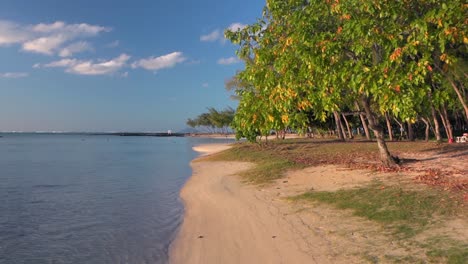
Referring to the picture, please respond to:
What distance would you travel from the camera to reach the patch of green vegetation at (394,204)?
8.05 meters

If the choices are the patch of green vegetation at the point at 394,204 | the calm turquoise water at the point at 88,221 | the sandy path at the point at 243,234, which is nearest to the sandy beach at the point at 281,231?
the sandy path at the point at 243,234

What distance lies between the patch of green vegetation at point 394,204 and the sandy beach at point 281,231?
1.25ft

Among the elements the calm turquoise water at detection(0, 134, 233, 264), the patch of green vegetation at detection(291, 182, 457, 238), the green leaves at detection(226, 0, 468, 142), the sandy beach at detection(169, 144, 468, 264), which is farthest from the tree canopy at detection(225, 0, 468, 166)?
the calm turquoise water at detection(0, 134, 233, 264)

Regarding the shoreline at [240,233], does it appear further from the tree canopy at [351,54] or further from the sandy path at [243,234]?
the tree canopy at [351,54]

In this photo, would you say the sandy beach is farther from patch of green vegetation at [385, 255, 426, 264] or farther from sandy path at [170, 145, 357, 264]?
patch of green vegetation at [385, 255, 426, 264]

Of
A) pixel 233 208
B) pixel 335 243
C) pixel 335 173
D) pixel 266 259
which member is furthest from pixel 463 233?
pixel 335 173

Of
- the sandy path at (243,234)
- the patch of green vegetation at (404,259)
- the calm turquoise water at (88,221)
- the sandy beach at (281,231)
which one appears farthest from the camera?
the calm turquoise water at (88,221)

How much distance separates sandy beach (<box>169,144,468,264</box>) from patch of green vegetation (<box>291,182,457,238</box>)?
15.0 inches

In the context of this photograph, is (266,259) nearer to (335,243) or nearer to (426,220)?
(335,243)

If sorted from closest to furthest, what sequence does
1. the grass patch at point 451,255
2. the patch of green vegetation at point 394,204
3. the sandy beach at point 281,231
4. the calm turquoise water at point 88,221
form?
the grass patch at point 451,255 → the sandy beach at point 281,231 → the patch of green vegetation at point 394,204 → the calm turquoise water at point 88,221

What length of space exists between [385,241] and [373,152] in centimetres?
1652

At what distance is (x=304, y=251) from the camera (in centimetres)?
721

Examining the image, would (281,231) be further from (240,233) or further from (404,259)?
(404,259)

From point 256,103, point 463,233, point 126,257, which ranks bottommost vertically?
point 126,257
